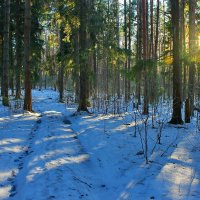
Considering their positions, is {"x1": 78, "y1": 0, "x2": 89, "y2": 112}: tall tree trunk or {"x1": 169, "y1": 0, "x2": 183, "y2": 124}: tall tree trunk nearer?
{"x1": 169, "y1": 0, "x2": 183, "y2": 124}: tall tree trunk

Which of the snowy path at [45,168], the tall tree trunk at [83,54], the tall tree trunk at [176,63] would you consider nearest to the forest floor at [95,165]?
the snowy path at [45,168]

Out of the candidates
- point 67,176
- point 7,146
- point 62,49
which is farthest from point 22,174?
point 62,49

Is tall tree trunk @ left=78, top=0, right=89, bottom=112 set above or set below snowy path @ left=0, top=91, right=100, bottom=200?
above

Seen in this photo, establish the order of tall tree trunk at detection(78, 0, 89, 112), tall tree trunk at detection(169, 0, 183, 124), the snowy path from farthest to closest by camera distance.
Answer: tall tree trunk at detection(78, 0, 89, 112) → tall tree trunk at detection(169, 0, 183, 124) → the snowy path

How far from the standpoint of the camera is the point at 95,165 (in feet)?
21.9

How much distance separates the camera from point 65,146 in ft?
27.0

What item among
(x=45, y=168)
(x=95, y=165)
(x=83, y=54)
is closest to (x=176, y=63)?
(x=83, y=54)

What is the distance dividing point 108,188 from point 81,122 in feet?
23.4

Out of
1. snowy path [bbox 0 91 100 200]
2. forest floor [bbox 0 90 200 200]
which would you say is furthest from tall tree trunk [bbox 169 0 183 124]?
snowy path [bbox 0 91 100 200]

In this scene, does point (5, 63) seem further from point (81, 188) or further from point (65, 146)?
point (81, 188)

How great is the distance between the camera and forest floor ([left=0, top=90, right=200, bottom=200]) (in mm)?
5105

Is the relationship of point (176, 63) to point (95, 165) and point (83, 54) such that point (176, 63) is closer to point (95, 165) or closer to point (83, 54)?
point (83, 54)

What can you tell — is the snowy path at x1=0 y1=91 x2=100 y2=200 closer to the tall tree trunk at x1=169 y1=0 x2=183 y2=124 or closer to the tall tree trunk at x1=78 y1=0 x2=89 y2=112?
the tall tree trunk at x1=169 y1=0 x2=183 y2=124

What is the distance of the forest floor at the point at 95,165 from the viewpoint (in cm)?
511
